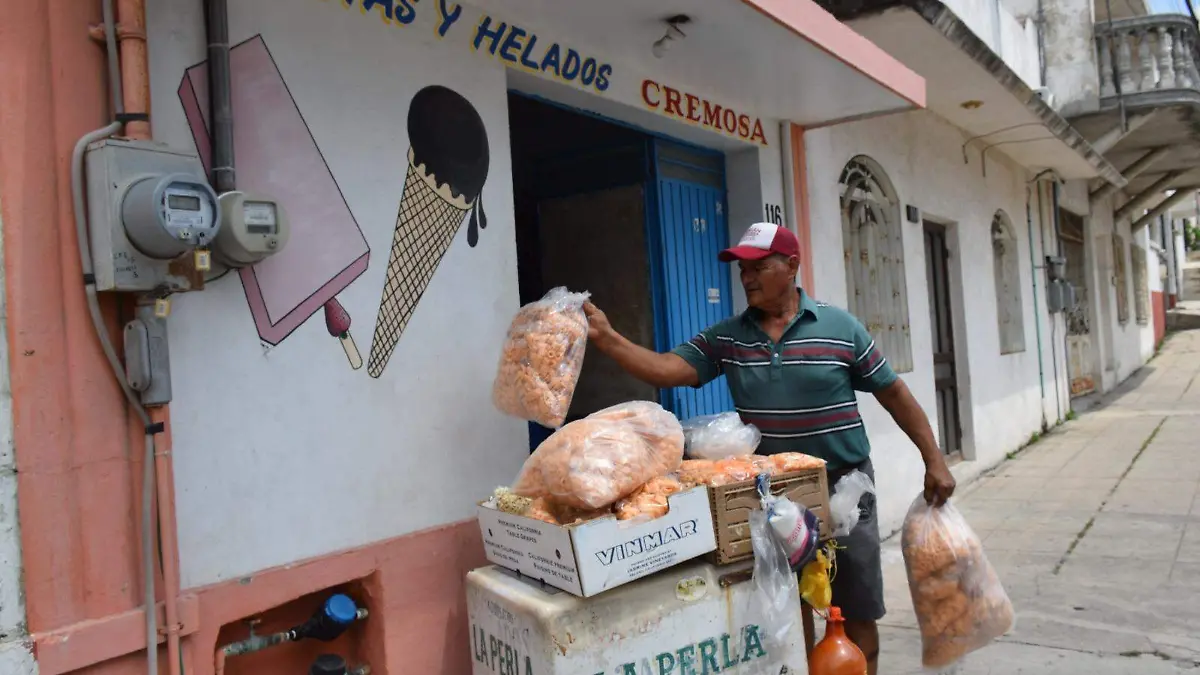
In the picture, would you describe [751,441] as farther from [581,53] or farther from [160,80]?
[160,80]

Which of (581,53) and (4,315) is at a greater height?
(581,53)

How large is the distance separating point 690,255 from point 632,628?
107 inches

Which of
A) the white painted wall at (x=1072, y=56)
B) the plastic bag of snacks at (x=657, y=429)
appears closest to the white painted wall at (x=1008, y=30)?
the white painted wall at (x=1072, y=56)

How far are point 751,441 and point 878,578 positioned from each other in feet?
2.57

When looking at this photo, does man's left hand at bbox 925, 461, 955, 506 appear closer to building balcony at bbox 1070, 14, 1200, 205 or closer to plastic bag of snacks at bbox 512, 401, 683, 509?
plastic bag of snacks at bbox 512, 401, 683, 509

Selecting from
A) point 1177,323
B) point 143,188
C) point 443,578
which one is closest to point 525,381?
point 443,578

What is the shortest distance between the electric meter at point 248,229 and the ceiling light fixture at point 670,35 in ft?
6.54

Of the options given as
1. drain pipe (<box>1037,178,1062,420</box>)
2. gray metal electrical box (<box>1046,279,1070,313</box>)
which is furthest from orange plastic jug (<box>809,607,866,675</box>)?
drain pipe (<box>1037,178,1062,420</box>)

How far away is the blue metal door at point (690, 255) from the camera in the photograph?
15.7 ft

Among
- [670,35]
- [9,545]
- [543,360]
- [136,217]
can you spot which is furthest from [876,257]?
[9,545]

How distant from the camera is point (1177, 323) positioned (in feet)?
92.4

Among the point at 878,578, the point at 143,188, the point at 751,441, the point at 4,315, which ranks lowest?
the point at 878,578

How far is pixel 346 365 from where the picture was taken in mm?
2891

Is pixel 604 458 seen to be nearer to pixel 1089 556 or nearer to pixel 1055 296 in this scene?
pixel 1089 556
